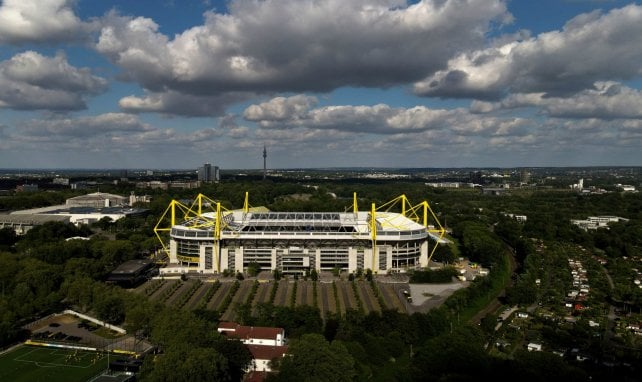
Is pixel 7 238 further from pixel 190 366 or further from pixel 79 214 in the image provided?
pixel 190 366

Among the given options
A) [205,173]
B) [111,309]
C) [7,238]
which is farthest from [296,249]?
[205,173]

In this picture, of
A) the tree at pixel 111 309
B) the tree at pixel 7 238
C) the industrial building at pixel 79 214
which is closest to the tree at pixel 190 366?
the tree at pixel 111 309

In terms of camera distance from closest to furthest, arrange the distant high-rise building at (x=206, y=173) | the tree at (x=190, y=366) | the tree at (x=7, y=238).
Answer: the tree at (x=190, y=366) < the tree at (x=7, y=238) < the distant high-rise building at (x=206, y=173)

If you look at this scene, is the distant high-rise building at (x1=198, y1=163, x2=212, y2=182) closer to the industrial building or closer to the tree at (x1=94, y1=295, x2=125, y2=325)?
the industrial building

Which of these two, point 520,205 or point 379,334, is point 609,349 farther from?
point 520,205

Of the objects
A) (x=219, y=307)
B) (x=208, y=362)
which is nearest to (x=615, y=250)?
(x=219, y=307)

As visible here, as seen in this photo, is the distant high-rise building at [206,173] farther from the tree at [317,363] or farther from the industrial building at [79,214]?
the tree at [317,363]
